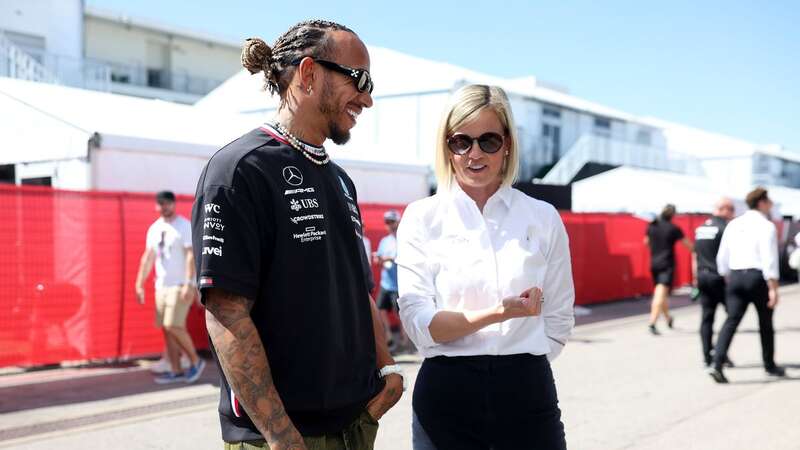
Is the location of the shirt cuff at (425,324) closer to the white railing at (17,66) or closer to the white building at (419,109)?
the white building at (419,109)

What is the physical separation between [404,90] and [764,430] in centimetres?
2096

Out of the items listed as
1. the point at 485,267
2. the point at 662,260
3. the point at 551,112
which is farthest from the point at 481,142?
the point at 551,112

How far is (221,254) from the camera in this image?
1703 millimetres

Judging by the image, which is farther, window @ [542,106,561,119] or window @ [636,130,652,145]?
window @ [636,130,652,145]

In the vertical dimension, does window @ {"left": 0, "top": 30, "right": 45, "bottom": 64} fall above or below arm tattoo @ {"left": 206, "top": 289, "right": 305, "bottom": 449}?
above

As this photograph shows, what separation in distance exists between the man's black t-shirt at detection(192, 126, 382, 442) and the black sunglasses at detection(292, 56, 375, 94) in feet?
0.73

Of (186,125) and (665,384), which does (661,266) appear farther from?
(186,125)

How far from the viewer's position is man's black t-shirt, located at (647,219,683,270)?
11.8m

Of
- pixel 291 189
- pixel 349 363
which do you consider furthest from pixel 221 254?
pixel 349 363

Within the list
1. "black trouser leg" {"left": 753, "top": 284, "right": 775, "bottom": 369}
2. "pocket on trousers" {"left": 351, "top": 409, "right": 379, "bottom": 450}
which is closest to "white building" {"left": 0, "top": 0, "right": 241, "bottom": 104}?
"black trouser leg" {"left": 753, "top": 284, "right": 775, "bottom": 369}

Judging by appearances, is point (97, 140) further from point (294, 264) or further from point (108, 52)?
point (108, 52)

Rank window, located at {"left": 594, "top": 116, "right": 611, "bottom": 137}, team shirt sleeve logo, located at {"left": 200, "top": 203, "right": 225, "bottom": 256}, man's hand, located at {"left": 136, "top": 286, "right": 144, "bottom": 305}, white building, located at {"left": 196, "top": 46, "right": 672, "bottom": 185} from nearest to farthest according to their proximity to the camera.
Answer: team shirt sleeve logo, located at {"left": 200, "top": 203, "right": 225, "bottom": 256}
man's hand, located at {"left": 136, "top": 286, "right": 144, "bottom": 305}
white building, located at {"left": 196, "top": 46, "right": 672, "bottom": 185}
window, located at {"left": 594, "top": 116, "right": 611, "bottom": 137}

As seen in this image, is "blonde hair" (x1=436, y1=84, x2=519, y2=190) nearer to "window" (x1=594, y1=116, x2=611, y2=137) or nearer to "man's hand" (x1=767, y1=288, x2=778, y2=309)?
"man's hand" (x1=767, y1=288, x2=778, y2=309)

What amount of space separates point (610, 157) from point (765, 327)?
89.6 ft
